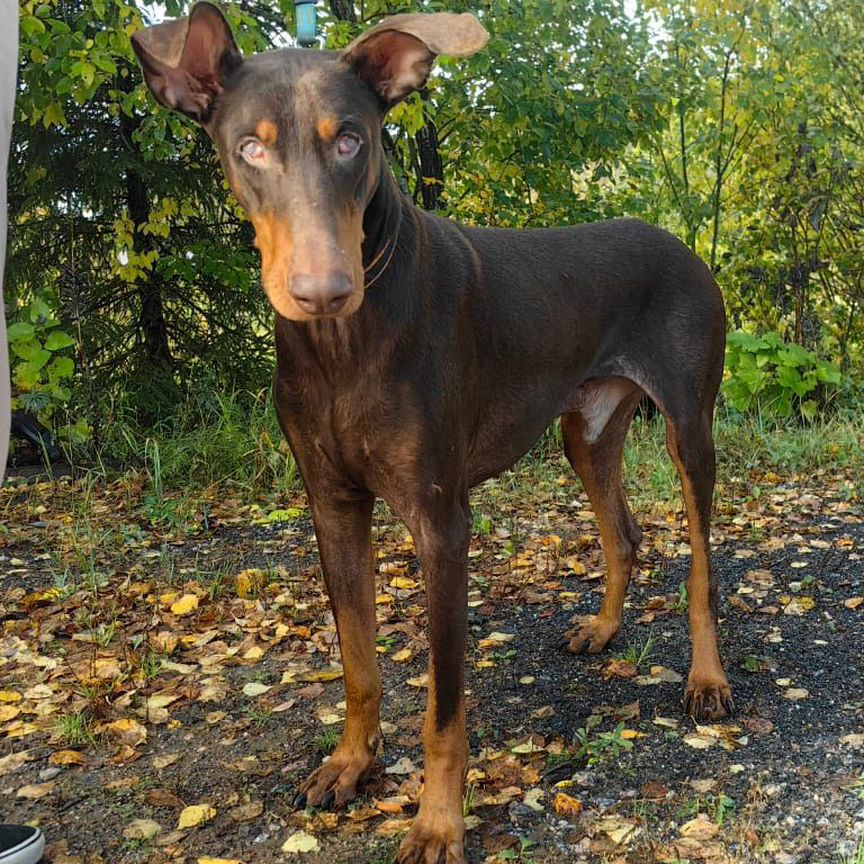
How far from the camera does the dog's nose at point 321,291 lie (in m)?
2.14

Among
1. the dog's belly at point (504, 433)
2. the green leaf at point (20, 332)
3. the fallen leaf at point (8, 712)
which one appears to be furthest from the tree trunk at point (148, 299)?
the dog's belly at point (504, 433)

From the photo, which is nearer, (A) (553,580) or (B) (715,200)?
(A) (553,580)

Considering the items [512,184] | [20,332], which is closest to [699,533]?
[20,332]

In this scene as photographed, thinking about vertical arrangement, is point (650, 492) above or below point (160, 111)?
below

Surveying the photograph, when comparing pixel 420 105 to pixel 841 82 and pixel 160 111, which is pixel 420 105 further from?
pixel 841 82

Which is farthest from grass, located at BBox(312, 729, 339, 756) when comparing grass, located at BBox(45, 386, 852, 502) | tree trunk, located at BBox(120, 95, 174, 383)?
tree trunk, located at BBox(120, 95, 174, 383)

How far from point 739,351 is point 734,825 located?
5.58m

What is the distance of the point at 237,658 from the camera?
4.15 meters

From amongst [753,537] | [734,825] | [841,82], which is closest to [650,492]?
[753,537]

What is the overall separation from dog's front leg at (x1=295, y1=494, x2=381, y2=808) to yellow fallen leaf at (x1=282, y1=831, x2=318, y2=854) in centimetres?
15

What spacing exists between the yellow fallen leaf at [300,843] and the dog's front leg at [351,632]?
146mm

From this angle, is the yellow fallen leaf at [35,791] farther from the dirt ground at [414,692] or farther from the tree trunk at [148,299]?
the tree trunk at [148,299]

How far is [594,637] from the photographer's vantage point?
402 cm

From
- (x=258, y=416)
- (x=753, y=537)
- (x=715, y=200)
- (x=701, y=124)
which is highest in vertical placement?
(x=701, y=124)
